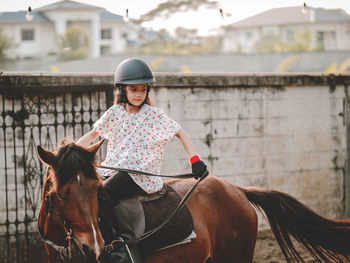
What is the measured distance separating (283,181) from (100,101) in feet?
10.9

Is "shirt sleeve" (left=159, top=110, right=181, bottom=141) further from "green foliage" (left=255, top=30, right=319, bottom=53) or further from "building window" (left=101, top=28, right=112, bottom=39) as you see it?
"building window" (left=101, top=28, right=112, bottom=39)

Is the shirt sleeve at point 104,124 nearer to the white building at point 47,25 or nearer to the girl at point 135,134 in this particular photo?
the girl at point 135,134

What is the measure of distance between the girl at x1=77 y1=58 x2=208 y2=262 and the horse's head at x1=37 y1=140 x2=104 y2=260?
0.36m

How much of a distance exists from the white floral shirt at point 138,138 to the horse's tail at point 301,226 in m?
1.09

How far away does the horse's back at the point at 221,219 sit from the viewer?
12.6 ft

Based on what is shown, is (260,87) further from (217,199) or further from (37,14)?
(37,14)

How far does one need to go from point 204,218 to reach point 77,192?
125cm

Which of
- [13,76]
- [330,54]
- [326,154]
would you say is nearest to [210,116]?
[326,154]

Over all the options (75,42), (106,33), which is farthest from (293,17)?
(75,42)

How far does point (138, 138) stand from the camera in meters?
3.52

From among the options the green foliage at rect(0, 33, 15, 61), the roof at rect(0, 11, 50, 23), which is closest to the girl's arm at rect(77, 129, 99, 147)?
the green foliage at rect(0, 33, 15, 61)

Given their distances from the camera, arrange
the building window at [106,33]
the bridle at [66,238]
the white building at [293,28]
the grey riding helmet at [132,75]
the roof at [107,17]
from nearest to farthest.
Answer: the bridle at [66,238], the grey riding helmet at [132,75], the white building at [293,28], the roof at [107,17], the building window at [106,33]

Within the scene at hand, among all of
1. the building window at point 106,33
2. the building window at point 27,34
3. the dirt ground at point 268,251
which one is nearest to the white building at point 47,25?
the building window at point 27,34

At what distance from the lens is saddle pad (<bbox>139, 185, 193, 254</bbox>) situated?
3469 mm
